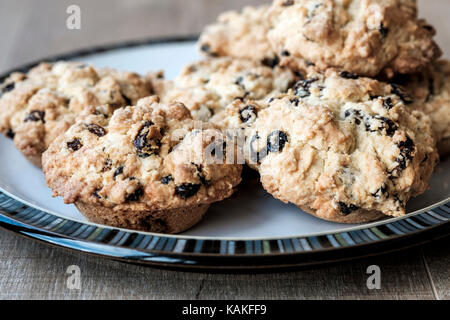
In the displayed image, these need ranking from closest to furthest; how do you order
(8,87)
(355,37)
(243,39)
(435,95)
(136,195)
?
1. (136,195)
2. (355,37)
3. (435,95)
4. (8,87)
5. (243,39)

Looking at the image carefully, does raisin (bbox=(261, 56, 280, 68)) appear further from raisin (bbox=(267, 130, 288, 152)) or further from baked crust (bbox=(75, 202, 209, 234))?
baked crust (bbox=(75, 202, 209, 234))

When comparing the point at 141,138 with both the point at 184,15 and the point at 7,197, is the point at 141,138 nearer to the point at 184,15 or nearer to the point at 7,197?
the point at 7,197

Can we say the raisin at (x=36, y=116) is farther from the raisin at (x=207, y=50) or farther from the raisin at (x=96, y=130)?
the raisin at (x=207, y=50)

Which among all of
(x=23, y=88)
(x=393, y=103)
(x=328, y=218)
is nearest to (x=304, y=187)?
(x=328, y=218)

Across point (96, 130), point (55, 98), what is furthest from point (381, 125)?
point (55, 98)

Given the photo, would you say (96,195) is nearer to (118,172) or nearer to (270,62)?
(118,172)

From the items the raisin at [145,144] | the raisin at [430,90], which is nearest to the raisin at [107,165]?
the raisin at [145,144]
